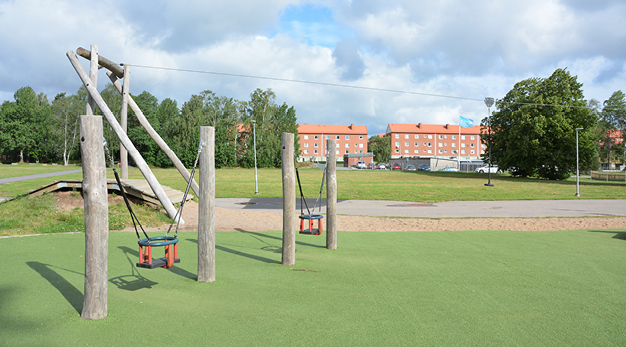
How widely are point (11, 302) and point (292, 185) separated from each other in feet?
13.1

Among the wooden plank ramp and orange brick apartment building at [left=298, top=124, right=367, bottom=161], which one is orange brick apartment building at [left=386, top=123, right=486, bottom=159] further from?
the wooden plank ramp

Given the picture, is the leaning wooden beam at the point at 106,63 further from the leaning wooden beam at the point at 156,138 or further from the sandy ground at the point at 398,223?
the sandy ground at the point at 398,223

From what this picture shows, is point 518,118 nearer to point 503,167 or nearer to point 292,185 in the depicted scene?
point 503,167

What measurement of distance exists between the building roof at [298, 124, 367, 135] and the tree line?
41154 mm

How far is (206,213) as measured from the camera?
5605 millimetres

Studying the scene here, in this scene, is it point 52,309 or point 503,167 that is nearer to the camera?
point 52,309

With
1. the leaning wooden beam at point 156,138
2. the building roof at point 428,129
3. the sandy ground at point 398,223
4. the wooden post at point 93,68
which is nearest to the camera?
the leaning wooden beam at point 156,138

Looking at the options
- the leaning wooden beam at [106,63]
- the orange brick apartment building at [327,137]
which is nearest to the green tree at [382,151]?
the orange brick apartment building at [327,137]

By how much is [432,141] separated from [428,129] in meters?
3.72

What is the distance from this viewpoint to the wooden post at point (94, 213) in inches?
162

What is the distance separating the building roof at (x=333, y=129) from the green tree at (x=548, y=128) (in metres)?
71.8

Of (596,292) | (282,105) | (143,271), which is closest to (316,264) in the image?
(143,271)

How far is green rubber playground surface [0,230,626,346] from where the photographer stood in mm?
3811

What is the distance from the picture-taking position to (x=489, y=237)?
976 cm
